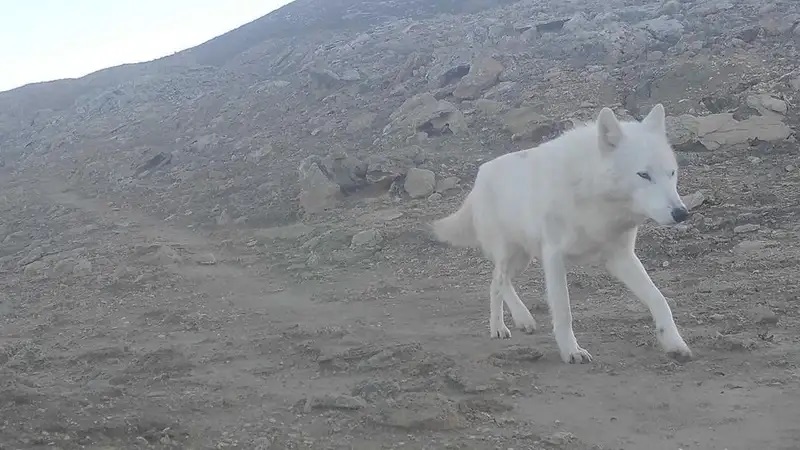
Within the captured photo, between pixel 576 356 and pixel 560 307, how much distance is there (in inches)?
14.1

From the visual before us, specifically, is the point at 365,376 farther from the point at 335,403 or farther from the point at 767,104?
the point at 767,104

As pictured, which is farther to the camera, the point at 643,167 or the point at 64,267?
the point at 64,267

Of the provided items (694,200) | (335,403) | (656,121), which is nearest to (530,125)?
(694,200)

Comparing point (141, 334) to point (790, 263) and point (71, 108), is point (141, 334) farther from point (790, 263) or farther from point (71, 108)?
point (71, 108)

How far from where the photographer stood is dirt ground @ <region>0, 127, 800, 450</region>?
4.07 m

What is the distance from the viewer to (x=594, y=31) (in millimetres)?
19234

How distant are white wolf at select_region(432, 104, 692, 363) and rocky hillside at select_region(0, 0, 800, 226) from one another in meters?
5.89

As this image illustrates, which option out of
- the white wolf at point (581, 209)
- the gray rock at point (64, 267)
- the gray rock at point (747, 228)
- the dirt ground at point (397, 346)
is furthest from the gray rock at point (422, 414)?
the gray rock at point (64, 267)

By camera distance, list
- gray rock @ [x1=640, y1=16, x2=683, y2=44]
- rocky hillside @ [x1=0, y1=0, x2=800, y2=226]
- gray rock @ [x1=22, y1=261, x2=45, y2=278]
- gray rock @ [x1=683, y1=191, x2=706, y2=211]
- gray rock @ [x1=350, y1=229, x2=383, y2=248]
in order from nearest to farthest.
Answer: gray rock @ [x1=683, y1=191, x2=706, y2=211] → gray rock @ [x1=350, y1=229, x2=383, y2=248] → gray rock @ [x1=22, y1=261, x2=45, y2=278] → rocky hillside @ [x1=0, y1=0, x2=800, y2=226] → gray rock @ [x1=640, y1=16, x2=683, y2=44]

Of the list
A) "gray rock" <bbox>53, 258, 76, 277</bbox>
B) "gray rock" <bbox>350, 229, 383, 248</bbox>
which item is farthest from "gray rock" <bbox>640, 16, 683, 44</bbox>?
"gray rock" <bbox>53, 258, 76, 277</bbox>

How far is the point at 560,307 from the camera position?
5.27 meters

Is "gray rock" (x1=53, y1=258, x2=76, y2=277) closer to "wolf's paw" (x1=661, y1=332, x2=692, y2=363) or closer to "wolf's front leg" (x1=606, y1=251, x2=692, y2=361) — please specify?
"wolf's front leg" (x1=606, y1=251, x2=692, y2=361)

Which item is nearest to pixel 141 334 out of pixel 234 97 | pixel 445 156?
pixel 445 156

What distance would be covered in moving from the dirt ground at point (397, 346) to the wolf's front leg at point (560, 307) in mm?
120
